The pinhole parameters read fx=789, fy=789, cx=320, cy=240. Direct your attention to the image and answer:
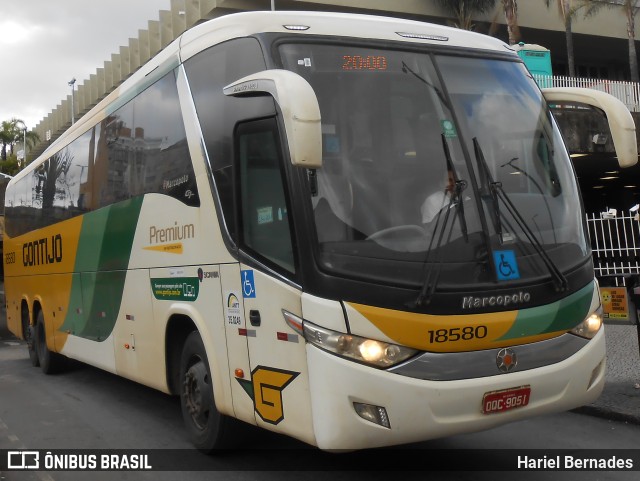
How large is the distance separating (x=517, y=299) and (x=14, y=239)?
12.7 metres

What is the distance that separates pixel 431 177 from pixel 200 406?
2907 mm

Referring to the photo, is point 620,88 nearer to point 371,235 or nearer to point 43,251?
point 43,251

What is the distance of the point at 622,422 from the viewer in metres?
7.57

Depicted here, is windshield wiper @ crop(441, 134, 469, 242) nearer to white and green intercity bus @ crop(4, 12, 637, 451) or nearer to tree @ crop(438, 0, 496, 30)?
white and green intercity bus @ crop(4, 12, 637, 451)

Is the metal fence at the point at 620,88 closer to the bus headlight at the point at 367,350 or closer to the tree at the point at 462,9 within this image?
the tree at the point at 462,9

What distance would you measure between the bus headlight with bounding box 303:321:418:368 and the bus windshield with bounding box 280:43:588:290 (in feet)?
1.30

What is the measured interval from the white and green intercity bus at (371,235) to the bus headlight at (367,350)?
0.04 ft

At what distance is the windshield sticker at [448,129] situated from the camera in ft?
18.0

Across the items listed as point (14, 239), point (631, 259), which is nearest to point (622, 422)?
point (631, 259)

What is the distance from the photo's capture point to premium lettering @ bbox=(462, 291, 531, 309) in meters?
5.03

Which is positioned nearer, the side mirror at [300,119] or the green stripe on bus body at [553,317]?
the side mirror at [300,119]

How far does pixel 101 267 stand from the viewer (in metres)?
9.37

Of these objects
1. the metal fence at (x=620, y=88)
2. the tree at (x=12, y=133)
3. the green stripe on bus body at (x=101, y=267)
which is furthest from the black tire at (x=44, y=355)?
the tree at (x=12, y=133)

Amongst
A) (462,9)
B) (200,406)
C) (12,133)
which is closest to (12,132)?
(12,133)
